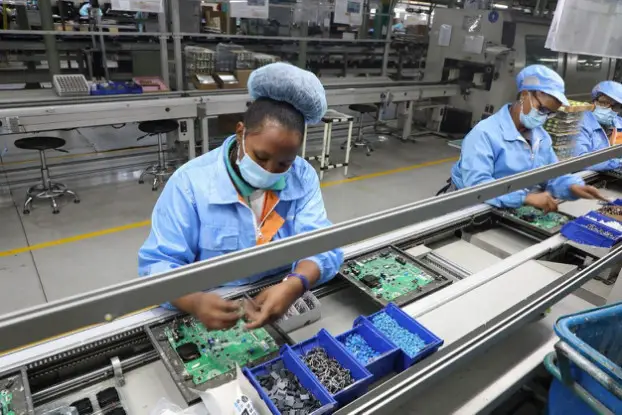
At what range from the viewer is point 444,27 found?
652cm

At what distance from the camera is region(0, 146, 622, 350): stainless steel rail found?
536 mm

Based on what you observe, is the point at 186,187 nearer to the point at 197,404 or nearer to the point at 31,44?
the point at 197,404

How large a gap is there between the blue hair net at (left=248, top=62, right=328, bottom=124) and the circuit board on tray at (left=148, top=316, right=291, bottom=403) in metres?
0.69

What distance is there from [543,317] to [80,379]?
1.51 m

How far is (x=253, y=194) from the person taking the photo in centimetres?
144

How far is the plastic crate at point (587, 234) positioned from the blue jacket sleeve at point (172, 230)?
1.61 metres

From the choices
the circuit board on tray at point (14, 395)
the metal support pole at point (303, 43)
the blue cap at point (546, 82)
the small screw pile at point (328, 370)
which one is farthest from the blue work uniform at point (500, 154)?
the metal support pole at point (303, 43)

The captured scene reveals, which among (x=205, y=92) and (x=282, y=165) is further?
(x=205, y=92)

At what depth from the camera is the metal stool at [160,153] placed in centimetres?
456

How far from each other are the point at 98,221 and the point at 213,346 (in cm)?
332

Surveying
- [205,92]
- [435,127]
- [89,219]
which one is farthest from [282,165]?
[435,127]

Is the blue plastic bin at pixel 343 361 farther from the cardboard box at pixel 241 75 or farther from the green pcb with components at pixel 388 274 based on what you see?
the cardboard box at pixel 241 75

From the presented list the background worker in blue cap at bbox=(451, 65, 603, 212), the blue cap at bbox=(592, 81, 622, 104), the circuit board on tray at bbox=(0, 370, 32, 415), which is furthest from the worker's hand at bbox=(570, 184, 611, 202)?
the circuit board on tray at bbox=(0, 370, 32, 415)

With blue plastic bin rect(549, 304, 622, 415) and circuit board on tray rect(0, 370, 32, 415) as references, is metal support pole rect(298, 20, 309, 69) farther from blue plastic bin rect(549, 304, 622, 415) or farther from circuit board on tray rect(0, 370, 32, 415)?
circuit board on tray rect(0, 370, 32, 415)
